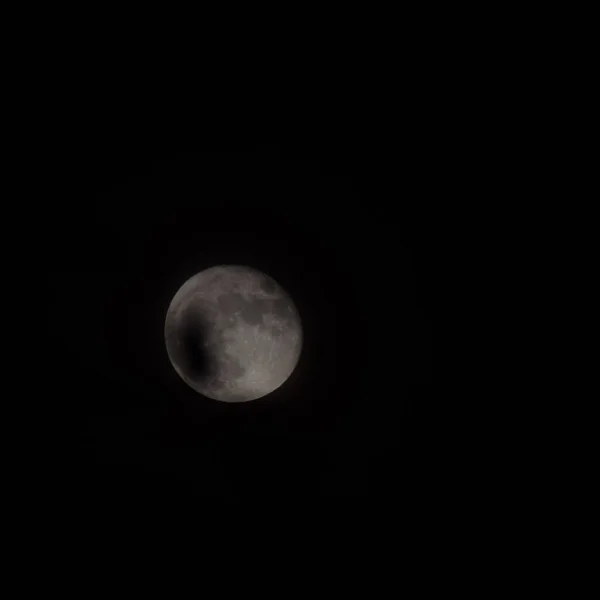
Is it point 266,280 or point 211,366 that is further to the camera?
point 266,280

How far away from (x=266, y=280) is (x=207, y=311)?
15.9 inches

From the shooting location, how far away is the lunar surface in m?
2.39

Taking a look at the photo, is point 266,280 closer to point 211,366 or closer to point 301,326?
point 301,326

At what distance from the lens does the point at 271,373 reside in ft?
8.13

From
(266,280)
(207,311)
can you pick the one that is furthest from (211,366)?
(266,280)

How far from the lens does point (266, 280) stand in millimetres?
2586

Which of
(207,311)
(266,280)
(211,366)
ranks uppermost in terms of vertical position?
(266,280)

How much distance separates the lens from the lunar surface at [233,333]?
7.83 ft

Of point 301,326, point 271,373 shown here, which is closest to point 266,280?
point 301,326

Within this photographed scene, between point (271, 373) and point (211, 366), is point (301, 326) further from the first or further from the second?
point (211, 366)

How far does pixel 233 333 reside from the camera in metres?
2.38

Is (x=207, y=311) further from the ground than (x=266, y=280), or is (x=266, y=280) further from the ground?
(x=266, y=280)

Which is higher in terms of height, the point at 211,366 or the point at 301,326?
the point at 301,326

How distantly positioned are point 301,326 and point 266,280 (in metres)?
0.36
